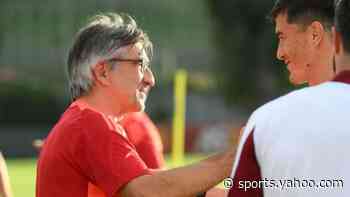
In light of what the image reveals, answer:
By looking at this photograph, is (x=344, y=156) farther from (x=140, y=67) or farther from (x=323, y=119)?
(x=140, y=67)

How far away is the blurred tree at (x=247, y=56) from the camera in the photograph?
3550 cm

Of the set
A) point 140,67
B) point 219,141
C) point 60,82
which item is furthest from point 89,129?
point 60,82

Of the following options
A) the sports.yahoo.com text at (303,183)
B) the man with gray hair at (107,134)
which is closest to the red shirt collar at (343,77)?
the sports.yahoo.com text at (303,183)

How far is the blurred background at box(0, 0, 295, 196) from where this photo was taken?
3341 cm

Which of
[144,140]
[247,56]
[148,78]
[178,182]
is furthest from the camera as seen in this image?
[247,56]

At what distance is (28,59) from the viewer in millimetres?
35969

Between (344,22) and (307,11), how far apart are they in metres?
0.91

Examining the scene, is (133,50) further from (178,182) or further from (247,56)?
(247,56)

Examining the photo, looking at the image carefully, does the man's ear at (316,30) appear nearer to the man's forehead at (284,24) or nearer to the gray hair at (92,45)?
the man's forehead at (284,24)

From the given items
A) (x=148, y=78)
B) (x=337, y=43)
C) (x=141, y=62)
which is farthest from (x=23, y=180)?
(x=337, y=43)

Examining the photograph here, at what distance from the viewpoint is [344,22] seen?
9.44 feet

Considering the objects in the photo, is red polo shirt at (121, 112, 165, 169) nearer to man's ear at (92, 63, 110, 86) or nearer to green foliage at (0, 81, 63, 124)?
man's ear at (92, 63, 110, 86)

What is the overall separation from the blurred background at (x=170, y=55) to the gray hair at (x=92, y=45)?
28.1 meters

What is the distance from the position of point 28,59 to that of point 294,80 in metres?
32.4
